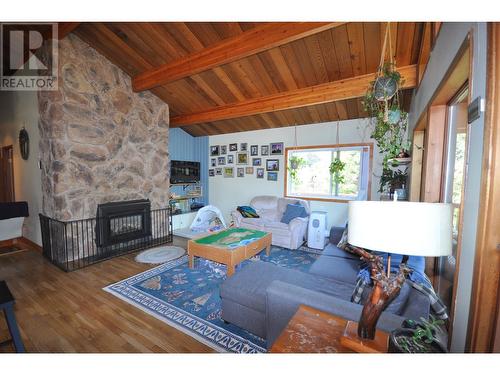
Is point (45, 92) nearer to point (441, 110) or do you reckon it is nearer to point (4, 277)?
point (4, 277)

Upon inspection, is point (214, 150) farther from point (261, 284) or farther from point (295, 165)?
point (261, 284)

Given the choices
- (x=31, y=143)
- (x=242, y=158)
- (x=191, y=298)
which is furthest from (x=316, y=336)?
(x=31, y=143)

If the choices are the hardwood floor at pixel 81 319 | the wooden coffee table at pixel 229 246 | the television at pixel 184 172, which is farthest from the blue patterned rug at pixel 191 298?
the television at pixel 184 172

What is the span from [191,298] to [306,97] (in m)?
3.32

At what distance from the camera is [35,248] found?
12.5 feet

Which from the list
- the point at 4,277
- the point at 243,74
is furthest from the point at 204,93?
the point at 4,277

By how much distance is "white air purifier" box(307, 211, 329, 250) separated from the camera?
4.03 meters

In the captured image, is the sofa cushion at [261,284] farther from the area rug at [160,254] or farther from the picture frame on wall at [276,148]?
the picture frame on wall at [276,148]

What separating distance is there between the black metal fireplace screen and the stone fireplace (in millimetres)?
186

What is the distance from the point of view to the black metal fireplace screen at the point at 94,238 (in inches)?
129

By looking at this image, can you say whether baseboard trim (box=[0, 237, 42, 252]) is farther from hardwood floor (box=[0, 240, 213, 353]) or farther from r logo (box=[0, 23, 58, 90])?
r logo (box=[0, 23, 58, 90])

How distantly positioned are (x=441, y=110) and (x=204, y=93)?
3679 millimetres

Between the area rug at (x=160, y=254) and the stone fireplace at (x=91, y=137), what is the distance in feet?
3.51

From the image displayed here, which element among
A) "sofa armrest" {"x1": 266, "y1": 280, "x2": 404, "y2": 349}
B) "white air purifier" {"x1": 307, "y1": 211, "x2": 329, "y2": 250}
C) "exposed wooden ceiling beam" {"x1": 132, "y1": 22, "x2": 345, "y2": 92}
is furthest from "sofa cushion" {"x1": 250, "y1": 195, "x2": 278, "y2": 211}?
"sofa armrest" {"x1": 266, "y1": 280, "x2": 404, "y2": 349}
